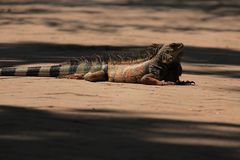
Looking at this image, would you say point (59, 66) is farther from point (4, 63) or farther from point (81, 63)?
point (4, 63)

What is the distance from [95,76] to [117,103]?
245 centimetres

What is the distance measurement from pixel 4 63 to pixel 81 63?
244cm

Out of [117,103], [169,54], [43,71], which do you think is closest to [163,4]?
[43,71]

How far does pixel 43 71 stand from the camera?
12.5 metres

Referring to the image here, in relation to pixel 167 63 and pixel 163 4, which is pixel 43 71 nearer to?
pixel 167 63

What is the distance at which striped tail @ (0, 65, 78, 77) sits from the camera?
1252 cm

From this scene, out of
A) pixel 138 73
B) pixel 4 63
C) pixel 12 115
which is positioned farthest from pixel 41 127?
pixel 4 63

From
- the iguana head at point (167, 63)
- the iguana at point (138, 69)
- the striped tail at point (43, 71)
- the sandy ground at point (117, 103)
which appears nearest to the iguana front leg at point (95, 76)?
the iguana at point (138, 69)

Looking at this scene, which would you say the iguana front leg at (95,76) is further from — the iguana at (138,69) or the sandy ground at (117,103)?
the sandy ground at (117,103)

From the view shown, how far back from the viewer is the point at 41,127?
7.87 m

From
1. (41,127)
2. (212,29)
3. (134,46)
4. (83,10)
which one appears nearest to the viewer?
(41,127)

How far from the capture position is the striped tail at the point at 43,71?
41.1ft

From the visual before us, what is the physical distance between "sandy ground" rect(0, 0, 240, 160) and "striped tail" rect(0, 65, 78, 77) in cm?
38

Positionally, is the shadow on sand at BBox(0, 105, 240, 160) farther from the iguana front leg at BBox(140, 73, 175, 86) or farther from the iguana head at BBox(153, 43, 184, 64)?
the iguana head at BBox(153, 43, 184, 64)
